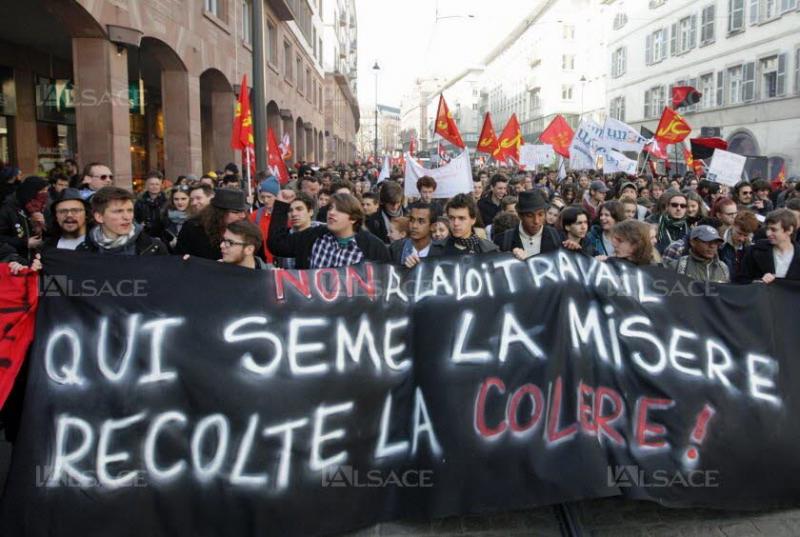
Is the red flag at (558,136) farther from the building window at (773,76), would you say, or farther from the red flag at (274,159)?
the building window at (773,76)

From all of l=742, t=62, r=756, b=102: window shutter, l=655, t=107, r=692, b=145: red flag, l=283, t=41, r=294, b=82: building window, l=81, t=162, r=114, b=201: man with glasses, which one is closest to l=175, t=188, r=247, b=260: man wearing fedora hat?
l=81, t=162, r=114, b=201: man with glasses

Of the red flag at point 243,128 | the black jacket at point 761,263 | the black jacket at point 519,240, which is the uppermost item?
the red flag at point 243,128

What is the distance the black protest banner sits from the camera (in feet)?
10.4

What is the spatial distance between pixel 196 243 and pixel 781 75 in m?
28.5

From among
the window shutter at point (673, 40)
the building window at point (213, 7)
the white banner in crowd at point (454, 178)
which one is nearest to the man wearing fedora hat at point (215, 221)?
the white banner in crowd at point (454, 178)

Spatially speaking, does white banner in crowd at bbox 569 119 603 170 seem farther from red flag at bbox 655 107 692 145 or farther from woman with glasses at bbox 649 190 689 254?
woman with glasses at bbox 649 190 689 254

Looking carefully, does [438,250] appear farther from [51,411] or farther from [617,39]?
[617,39]

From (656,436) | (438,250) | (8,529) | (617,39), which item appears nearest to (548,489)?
(656,436)

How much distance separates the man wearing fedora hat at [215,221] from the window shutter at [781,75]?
92.0 ft

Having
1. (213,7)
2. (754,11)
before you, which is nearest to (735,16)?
(754,11)

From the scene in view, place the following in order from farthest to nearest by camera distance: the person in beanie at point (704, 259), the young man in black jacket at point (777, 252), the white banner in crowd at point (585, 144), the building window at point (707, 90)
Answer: the building window at point (707, 90), the white banner in crowd at point (585, 144), the young man in black jacket at point (777, 252), the person in beanie at point (704, 259)

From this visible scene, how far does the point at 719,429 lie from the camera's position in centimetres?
366

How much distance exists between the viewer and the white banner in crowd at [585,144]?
13961mm

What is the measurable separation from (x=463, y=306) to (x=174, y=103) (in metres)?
12.5
